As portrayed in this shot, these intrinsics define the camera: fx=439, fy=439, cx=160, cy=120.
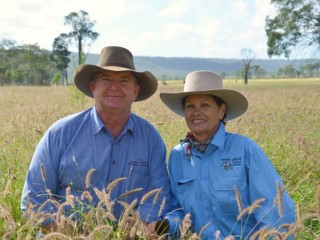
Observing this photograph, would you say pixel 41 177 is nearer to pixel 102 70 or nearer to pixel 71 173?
pixel 71 173

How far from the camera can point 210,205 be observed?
347cm

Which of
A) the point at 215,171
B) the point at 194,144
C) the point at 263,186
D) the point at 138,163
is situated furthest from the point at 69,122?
the point at 263,186

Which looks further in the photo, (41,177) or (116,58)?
(116,58)

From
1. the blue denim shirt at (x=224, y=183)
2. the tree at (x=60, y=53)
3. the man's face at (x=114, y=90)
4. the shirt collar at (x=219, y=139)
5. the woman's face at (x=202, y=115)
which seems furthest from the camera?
the tree at (x=60, y=53)

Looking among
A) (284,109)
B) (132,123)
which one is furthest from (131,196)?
(284,109)

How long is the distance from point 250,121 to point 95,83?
400 centimetres

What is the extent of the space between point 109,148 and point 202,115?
833mm

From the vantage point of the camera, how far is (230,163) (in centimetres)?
344

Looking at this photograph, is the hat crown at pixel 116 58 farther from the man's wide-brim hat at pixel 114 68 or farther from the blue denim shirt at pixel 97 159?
the blue denim shirt at pixel 97 159

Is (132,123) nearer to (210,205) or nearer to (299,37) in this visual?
(210,205)

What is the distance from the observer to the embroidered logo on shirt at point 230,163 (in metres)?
3.42

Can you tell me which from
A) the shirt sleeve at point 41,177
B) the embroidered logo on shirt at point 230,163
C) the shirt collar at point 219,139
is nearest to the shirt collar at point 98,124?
the shirt sleeve at point 41,177

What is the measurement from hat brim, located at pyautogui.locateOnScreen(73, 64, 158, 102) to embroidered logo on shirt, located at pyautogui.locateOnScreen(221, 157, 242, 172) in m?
1.07

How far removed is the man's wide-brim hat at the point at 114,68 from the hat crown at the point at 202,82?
424 mm
